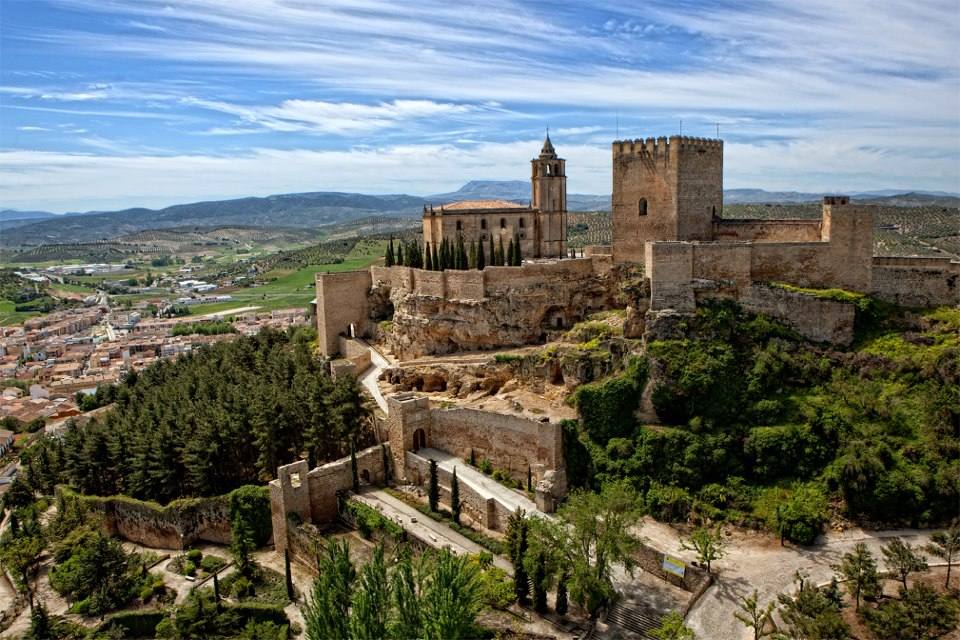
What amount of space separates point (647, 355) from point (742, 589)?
923 centimetres

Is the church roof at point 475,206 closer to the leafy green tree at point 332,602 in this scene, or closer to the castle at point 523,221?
the castle at point 523,221

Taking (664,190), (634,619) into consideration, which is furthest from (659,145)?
(634,619)

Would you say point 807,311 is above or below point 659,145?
below

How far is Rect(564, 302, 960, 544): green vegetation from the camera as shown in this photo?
71.7ft

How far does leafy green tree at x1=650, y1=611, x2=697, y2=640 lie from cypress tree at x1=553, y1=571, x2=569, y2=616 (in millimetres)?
2784

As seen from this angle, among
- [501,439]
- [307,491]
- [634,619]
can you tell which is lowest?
[634,619]

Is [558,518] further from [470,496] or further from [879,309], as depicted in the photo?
[879,309]

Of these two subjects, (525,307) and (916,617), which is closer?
(916,617)

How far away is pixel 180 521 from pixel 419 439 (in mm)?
9827

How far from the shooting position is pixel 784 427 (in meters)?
23.9

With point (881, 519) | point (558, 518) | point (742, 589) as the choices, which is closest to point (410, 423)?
point (558, 518)

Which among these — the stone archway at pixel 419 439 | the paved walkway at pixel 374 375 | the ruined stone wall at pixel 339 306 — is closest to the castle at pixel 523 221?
the ruined stone wall at pixel 339 306

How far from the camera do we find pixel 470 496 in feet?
82.7

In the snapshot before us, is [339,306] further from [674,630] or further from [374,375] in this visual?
[674,630]
